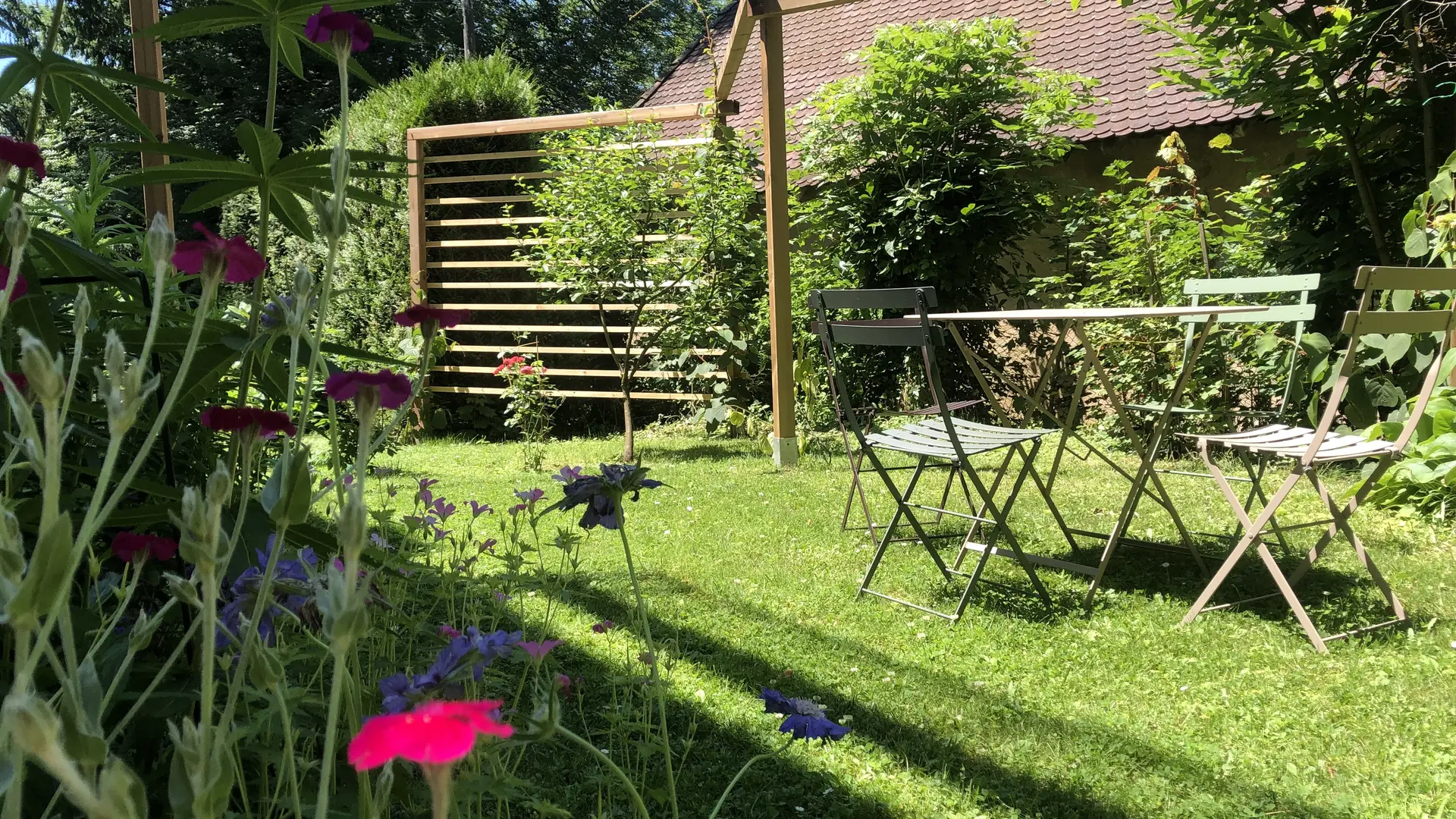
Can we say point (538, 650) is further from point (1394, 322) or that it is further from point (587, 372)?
point (587, 372)

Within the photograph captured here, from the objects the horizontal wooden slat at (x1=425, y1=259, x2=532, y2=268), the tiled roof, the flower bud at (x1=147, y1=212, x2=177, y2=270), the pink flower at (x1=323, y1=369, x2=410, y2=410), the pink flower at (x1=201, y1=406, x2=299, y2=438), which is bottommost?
the pink flower at (x1=201, y1=406, x2=299, y2=438)

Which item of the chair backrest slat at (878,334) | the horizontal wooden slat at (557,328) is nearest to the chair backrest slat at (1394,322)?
the chair backrest slat at (878,334)

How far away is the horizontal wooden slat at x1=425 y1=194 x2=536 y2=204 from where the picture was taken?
7.53m

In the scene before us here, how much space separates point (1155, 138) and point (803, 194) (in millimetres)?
2805

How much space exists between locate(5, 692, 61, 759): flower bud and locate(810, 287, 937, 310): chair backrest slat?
2743mm

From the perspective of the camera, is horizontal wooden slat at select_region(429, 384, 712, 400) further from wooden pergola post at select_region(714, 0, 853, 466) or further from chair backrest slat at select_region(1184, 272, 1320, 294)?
chair backrest slat at select_region(1184, 272, 1320, 294)

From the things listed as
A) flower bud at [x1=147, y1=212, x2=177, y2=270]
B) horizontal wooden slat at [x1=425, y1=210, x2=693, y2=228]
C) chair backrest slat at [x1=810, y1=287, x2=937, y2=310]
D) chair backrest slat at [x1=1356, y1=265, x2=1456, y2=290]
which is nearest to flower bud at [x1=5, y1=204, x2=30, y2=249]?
flower bud at [x1=147, y1=212, x2=177, y2=270]

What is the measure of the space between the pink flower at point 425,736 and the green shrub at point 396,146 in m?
7.75

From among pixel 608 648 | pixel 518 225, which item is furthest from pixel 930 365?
pixel 518 225

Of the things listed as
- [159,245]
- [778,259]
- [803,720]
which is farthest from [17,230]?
[778,259]

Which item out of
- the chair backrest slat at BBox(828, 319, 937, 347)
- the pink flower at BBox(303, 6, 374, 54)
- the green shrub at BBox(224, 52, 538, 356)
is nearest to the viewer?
the pink flower at BBox(303, 6, 374, 54)

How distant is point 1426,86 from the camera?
4.59 m

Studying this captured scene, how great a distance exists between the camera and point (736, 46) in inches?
220

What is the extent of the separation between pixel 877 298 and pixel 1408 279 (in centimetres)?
146
